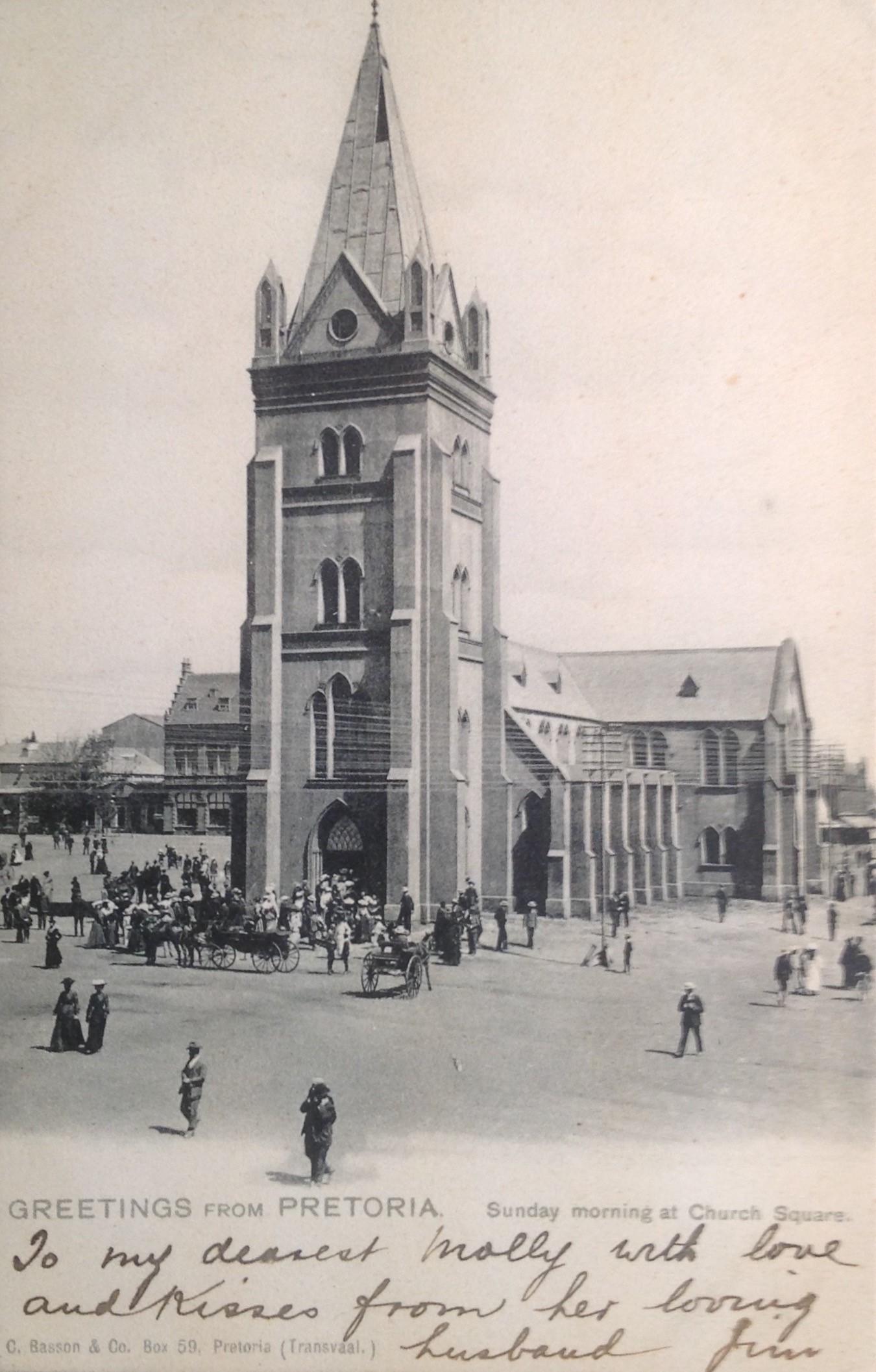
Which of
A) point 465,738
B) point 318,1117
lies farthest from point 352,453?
point 318,1117

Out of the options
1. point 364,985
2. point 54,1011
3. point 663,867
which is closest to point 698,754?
point 663,867

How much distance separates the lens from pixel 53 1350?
1296 centimetres

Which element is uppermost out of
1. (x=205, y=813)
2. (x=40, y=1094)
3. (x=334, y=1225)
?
→ (x=205, y=813)

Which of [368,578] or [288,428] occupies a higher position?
[288,428]

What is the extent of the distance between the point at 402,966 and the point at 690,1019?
557cm

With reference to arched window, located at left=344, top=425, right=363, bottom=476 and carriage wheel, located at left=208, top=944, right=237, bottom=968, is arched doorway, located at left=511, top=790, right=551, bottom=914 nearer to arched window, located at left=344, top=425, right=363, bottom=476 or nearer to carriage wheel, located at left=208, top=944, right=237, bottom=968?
arched window, located at left=344, top=425, right=363, bottom=476

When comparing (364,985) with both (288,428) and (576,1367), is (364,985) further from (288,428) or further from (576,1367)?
(288,428)

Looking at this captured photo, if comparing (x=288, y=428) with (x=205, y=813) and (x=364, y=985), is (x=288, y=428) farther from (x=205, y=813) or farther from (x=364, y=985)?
(x=364, y=985)

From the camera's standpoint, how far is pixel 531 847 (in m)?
31.0

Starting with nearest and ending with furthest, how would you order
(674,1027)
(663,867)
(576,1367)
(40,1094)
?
(576,1367), (40,1094), (674,1027), (663,867)

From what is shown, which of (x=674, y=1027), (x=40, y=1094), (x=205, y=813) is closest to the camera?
(x=40, y=1094)

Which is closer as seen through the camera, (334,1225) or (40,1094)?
(334,1225)

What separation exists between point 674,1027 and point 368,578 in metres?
14.5

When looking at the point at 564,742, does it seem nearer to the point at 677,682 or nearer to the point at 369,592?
the point at 677,682
